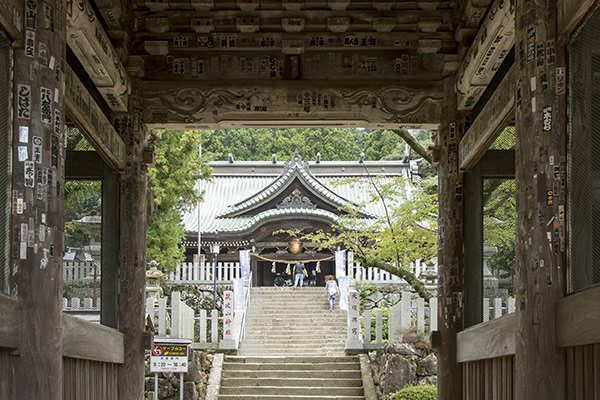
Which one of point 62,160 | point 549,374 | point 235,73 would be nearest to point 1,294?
point 62,160

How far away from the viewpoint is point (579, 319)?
5887 millimetres

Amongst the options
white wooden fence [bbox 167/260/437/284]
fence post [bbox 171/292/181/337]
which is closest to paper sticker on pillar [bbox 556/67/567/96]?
fence post [bbox 171/292/181/337]

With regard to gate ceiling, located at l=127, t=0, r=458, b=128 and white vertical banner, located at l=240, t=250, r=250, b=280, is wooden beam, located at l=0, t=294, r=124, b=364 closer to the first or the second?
gate ceiling, located at l=127, t=0, r=458, b=128

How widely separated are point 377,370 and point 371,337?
8.21 ft

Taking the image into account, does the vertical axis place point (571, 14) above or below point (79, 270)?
above

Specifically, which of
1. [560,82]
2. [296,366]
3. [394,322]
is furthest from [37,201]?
[296,366]

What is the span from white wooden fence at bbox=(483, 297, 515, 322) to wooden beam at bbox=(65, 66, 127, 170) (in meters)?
3.86

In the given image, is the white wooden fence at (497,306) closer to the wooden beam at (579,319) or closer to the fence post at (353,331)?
the wooden beam at (579,319)

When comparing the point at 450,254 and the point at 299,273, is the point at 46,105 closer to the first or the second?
the point at 450,254

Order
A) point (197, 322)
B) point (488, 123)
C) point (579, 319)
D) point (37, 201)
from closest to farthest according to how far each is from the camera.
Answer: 1. point (579, 319)
2. point (37, 201)
3. point (488, 123)
4. point (197, 322)

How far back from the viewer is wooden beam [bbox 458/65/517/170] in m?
7.98

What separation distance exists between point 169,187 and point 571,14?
63.4 ft

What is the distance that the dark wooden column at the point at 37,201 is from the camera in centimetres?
620

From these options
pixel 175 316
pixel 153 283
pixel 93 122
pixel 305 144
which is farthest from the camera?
pixel 305 144
